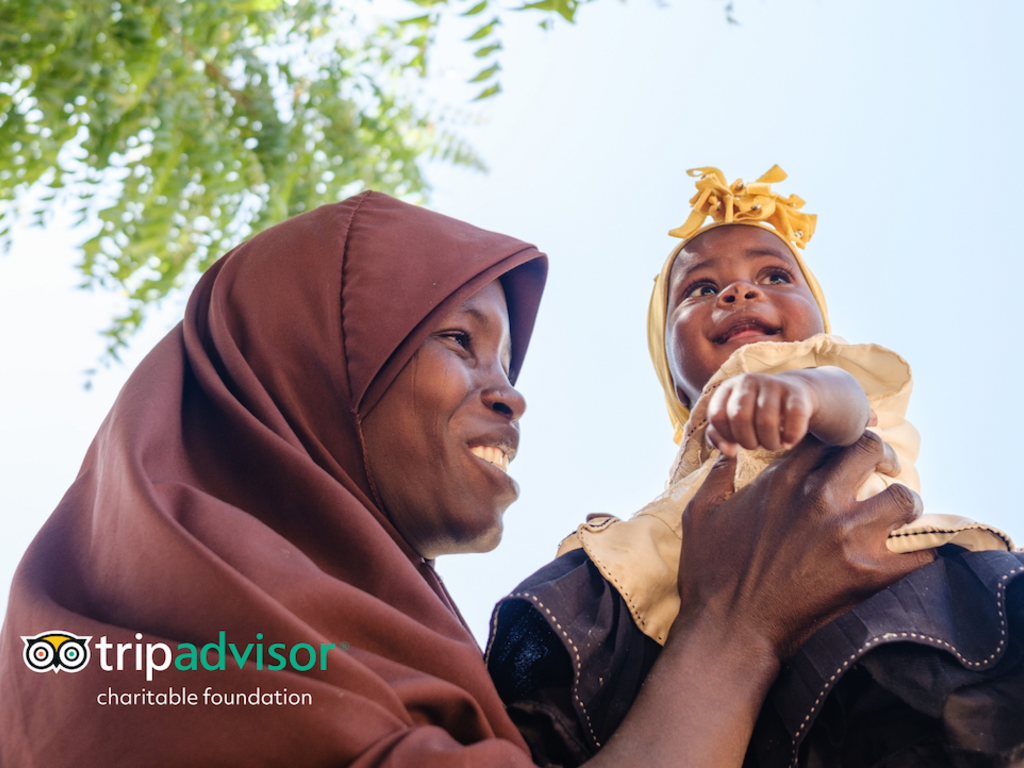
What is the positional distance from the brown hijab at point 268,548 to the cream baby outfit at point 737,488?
36 centimetres

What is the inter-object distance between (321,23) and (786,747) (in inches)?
114

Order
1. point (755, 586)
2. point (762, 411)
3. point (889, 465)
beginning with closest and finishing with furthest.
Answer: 1. point (762, 411)
2. point (755, 586)
3. point (889, 465)

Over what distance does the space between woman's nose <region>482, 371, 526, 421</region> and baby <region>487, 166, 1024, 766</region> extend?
287 mm

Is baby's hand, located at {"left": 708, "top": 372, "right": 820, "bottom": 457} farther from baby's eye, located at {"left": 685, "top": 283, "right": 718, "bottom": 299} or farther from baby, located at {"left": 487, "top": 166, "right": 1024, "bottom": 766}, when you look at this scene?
baby's eye, located at {"left": 685, "top": 283, "right": 718, "bottom": 299}

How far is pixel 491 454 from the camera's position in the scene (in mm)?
2020

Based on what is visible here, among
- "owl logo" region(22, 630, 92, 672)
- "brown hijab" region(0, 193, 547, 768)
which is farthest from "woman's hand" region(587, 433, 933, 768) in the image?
"owl logo" region(22, 630, 92, 672)

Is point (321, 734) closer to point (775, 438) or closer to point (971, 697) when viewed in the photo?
point (775, 438)

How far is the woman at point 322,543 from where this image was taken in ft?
4.37

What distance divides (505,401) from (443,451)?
191 millimetres

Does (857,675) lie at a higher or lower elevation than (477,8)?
lower

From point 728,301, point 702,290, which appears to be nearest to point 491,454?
point 728,301

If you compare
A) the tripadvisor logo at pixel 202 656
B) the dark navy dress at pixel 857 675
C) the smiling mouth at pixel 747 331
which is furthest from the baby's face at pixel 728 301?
the tripadvisor logo at pixel 202 656

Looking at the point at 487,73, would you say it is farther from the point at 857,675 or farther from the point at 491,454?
the point at 857,675

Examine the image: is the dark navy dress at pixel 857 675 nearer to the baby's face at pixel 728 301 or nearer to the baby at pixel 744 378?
the baby at pixel 744 378
